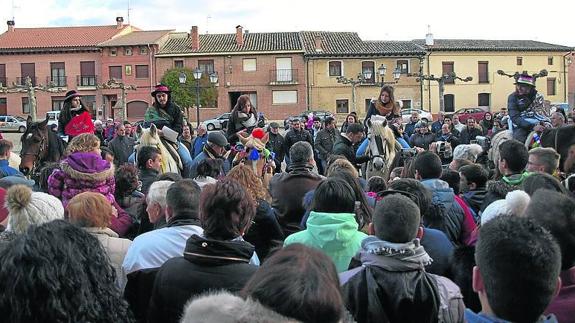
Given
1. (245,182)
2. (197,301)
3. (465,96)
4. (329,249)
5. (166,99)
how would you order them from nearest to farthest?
1. (197,301)
2. (329,249)
3. (245,182)
4. (166,99)
5. (465,96)

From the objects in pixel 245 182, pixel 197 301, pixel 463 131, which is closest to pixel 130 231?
pixel 245 182

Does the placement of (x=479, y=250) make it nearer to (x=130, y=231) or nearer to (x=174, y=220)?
(x=174, y=220)

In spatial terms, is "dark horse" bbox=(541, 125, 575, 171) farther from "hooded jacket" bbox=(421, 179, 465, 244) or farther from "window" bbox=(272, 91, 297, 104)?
"window" bbox=(272, 91, 297, 104)

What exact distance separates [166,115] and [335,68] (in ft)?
146

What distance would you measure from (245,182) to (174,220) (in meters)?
1.06

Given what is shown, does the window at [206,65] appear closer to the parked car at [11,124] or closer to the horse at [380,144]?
the parked car at [11,124]

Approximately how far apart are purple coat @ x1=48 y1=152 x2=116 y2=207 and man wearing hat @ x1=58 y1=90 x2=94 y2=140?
3.93 m

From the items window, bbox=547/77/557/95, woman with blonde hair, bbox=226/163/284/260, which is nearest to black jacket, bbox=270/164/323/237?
woman with blonde hair, bbox=226/163/284/260

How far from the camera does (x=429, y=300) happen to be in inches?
122

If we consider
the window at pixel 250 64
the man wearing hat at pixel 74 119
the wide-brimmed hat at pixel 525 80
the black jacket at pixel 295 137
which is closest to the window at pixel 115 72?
the window at pixel 250 64

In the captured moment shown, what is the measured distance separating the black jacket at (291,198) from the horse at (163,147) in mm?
2483

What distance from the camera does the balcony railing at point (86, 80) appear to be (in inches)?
2148

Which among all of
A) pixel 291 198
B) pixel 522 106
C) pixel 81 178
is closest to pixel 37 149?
pixel 81 178

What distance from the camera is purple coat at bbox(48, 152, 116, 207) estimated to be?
538 centimetres
